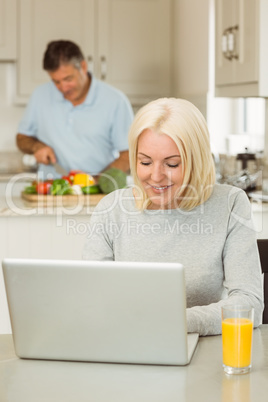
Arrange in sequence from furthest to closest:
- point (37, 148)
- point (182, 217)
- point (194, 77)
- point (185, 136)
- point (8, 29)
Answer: point (8, 29), point (194, 77), point (37, 148), point (182, 217), point (185, 136)

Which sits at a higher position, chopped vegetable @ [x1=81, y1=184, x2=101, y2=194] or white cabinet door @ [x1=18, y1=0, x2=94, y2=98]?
white cabinet door @ [x1=18, y1=0, x2=94, y2=98]

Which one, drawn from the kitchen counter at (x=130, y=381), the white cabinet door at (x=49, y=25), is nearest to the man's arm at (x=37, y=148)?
the white cabinet door at (x=49, y=25)

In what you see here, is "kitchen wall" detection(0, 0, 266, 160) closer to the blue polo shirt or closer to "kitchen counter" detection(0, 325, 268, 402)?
the blue polo shirt

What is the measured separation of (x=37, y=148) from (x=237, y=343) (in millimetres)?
2779

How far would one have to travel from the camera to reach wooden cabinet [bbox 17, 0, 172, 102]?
455 centimetres

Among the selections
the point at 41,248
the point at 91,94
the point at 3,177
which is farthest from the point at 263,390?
the point at 3,177

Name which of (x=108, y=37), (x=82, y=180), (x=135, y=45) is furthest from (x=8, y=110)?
(x=82, y=180)

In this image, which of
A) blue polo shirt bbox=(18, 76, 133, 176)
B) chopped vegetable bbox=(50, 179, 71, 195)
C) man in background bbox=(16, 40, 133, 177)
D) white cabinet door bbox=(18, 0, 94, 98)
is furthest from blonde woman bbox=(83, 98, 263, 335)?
white cabinet door bbox=(18, 0, 94, 98)

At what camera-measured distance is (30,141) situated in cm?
394

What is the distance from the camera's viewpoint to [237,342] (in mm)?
1177

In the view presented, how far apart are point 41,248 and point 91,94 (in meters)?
1.39

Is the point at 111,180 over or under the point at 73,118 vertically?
under

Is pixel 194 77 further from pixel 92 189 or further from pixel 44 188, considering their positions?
pixel 44 188

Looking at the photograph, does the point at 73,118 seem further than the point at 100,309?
Yes
